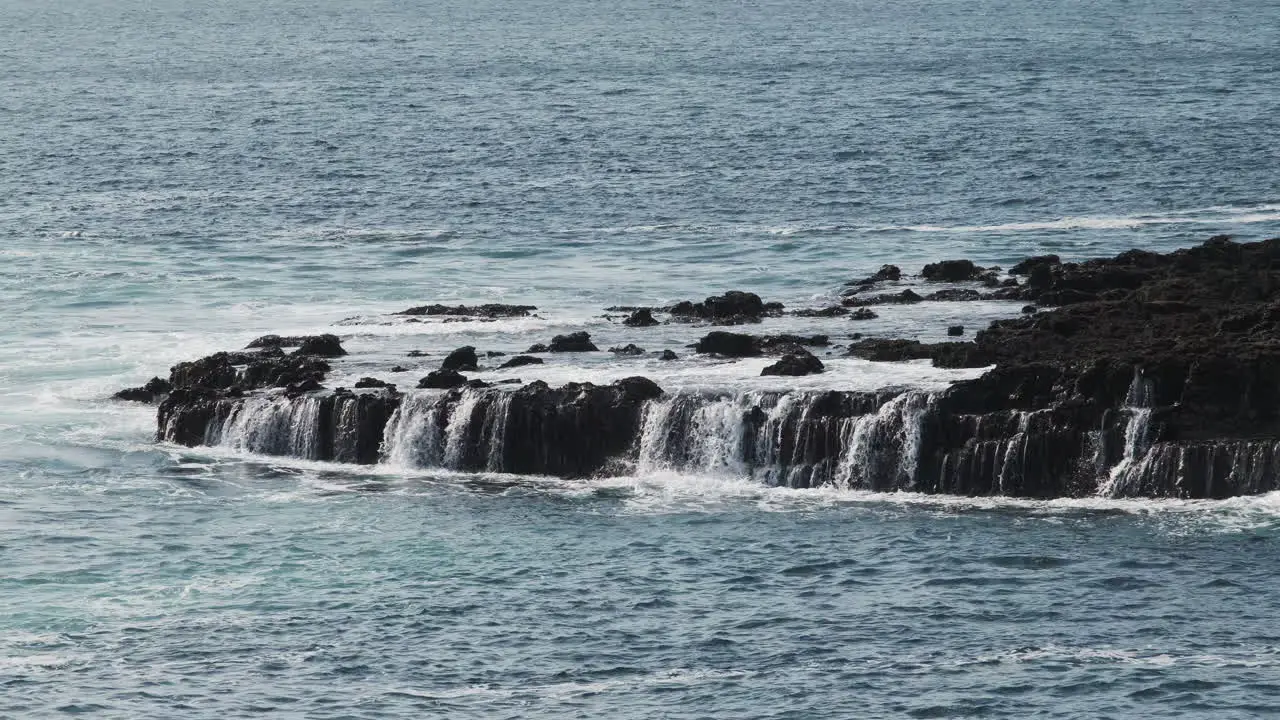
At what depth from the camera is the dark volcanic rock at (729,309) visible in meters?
70.9

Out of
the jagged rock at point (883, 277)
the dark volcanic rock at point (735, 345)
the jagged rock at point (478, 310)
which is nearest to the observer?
the dark volcanic rock at point (735, 345)

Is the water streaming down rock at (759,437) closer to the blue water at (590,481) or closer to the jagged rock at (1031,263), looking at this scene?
the blue water at (590,481)

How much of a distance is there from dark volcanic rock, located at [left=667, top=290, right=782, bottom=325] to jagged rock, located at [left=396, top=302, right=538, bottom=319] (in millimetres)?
5547

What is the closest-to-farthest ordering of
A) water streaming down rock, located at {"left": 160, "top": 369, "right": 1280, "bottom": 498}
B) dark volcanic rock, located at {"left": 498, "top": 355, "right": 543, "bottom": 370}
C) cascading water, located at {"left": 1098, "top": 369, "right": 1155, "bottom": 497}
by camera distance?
cascading water, located at {"left": 1098, "top": 369, "right": 1155, "bottom": 497} < water streaming down rock, located at {"left": 160, "top": 369, "right": 1280, "bottom": 498} < dark volcanic rock, located at {"left": 498, "top": 355, "right": 543, "bottom": 370}

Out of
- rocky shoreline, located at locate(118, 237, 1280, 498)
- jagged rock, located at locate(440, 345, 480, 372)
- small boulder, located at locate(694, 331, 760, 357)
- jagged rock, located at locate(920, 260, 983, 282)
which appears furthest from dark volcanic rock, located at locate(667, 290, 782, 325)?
jagged rock, located at locate(440, 345, 480, 372)

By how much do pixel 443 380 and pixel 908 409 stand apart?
13.5 m

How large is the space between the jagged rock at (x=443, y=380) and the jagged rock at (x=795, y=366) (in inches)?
330

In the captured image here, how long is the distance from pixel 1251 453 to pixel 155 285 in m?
47.2

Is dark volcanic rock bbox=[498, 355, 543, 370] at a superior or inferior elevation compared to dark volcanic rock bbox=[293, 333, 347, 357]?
inferior

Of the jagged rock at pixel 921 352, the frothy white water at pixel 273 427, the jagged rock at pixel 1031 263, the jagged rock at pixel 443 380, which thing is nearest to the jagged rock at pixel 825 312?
the jagged rock at pixel 921 352

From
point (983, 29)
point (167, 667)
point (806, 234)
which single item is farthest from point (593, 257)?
point (983, 29)

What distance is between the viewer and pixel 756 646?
43.7 m

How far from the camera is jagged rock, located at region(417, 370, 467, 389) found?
201ft

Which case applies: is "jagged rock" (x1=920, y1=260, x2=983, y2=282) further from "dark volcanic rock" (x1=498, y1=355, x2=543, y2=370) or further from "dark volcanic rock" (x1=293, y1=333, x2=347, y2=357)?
"dark volcanic rock" (x1=293, y1=333, x2=347, y2=357)
